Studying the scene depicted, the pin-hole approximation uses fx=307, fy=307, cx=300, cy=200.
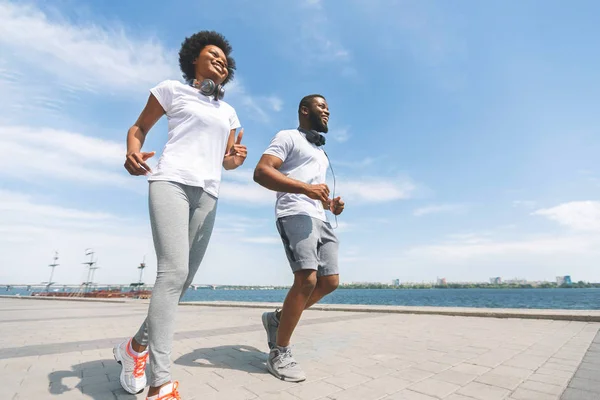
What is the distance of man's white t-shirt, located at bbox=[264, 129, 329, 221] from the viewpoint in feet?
8.45

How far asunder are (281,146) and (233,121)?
0.44m

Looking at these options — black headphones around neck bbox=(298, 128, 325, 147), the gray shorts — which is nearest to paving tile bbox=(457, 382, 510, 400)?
the gray shorts

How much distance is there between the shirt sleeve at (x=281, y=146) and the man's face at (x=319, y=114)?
0.40 m

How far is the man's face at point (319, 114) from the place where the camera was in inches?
116

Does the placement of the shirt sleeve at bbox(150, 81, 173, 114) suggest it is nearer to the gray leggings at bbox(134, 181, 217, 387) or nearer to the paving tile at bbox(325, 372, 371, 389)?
the gray leggings at bbox(134, 181, 217, 387)

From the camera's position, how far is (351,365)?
8.78ft

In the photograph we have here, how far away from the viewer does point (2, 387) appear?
7.18 ft

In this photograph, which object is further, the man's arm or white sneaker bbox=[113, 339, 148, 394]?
the man's arm

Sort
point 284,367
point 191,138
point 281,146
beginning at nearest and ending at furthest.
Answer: point 191,138 → point 284,367 → point 281,146

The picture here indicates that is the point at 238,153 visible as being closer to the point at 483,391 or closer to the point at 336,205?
the point at 336,205

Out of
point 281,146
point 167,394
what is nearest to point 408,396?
point 167,394

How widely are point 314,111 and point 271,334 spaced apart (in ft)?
6.89

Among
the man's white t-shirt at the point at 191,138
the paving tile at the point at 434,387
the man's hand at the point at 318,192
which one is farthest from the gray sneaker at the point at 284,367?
the man's white t-shirt at the point at 191,138

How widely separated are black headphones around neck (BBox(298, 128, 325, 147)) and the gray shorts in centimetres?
78
